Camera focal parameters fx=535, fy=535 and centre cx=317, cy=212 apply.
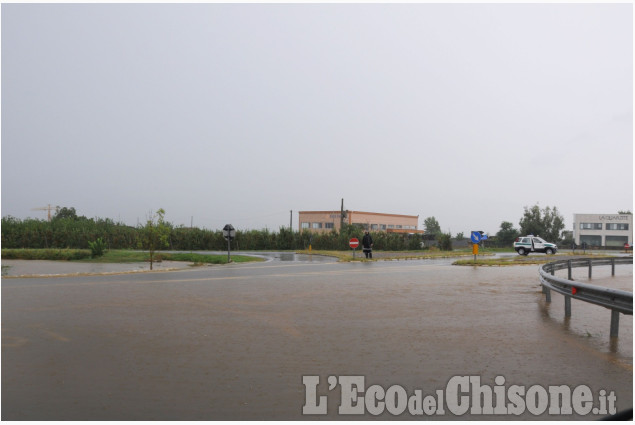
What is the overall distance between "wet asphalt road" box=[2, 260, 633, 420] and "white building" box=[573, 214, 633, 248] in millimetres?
117683

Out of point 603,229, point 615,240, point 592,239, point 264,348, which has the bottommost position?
point 264,348

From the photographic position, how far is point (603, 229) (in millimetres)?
116750

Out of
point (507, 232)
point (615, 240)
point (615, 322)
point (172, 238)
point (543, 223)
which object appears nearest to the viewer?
point (615, 322)

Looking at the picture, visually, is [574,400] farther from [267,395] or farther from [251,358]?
[251,358]

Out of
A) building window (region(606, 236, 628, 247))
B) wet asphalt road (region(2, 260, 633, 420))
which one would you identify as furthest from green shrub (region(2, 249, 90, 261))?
building window (region(606, 236, 628, 247))

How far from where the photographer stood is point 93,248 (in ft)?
99.7

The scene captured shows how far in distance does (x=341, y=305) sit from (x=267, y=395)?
6272 millimetres

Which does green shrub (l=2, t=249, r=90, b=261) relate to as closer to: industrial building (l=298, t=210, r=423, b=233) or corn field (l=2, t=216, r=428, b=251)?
corn field (l=2, t=216, r=428, b=251)

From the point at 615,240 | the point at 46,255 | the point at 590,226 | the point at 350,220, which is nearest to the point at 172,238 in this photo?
the point at 46,255

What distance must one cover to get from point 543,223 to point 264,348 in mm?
92077

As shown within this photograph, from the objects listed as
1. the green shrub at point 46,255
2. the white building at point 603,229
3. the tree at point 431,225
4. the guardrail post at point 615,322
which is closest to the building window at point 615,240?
the white building at point 603,229

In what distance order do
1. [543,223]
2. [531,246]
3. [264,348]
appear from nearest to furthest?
1. [264,348]
2. [531,246]
3. [543,223]

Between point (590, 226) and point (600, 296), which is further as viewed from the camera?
point (590, 226)

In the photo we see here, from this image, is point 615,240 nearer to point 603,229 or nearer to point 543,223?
point 603,229
